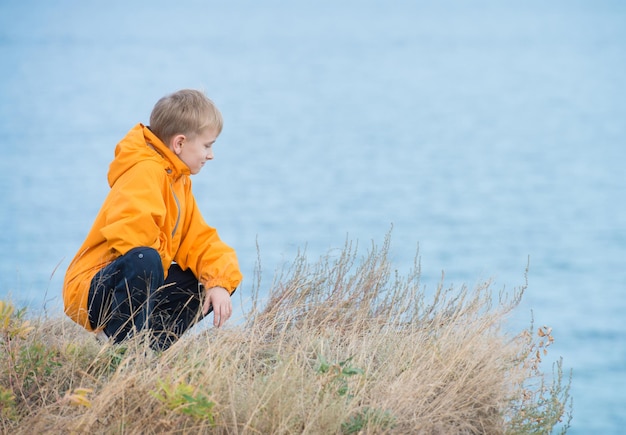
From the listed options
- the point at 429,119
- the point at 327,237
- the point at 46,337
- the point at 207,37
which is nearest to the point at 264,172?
the point at 327,237

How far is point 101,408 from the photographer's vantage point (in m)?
2.86

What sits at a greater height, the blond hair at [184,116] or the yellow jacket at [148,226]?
the blond hair at [184,116]

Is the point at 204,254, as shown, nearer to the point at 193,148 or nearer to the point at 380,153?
the point at 193,148

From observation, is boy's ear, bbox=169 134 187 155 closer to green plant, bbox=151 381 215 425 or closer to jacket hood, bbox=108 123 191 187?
jacket hood, bbox=108 123 191 187

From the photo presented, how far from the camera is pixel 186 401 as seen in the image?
9.07 ft

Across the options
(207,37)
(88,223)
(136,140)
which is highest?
(207,37)

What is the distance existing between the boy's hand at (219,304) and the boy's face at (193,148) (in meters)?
0.52

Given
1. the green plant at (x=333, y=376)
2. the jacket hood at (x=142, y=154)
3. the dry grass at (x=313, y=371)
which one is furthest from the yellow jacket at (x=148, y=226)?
the green plant at (x=333, y=376)

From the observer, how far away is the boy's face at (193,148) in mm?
3727

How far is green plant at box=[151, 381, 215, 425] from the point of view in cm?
268

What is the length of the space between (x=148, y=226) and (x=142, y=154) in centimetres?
33

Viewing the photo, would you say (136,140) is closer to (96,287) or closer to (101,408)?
(96,287)

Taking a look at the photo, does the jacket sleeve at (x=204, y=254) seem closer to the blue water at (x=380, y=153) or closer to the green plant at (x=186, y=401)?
the blue water at (x=380, y=153)

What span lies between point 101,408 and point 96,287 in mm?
731
